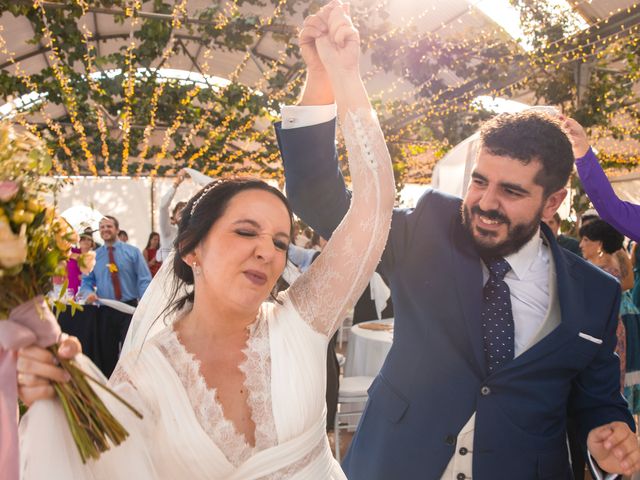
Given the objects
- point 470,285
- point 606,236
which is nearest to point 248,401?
point 470,285

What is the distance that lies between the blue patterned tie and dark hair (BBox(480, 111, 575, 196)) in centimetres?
29

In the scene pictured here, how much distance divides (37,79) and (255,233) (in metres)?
6.43

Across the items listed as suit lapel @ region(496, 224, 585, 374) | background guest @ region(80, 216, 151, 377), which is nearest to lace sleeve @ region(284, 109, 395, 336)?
suit lapel @ region(496, 224, 585, 374)

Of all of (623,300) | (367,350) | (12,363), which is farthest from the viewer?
(367,350)

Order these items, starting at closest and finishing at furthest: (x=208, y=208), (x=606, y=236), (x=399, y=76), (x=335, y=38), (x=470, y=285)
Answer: (x=335, y=38)
(x=208, y=208)
(x=470, y=285)
(x=606, y=236)
(x=399, y=76)

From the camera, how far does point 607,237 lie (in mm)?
3947

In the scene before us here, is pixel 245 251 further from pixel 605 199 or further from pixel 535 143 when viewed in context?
pixel 605 199

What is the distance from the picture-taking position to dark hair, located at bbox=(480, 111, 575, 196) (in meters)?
1.68

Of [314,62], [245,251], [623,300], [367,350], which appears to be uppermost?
[314,62]

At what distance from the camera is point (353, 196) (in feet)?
4.88

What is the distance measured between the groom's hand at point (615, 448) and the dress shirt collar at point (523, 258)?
1.57ft

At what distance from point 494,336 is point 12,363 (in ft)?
3.96

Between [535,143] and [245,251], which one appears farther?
[535,143]

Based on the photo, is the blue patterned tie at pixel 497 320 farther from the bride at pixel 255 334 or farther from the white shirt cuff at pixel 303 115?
the white shirt cuff at pixel 303 115
